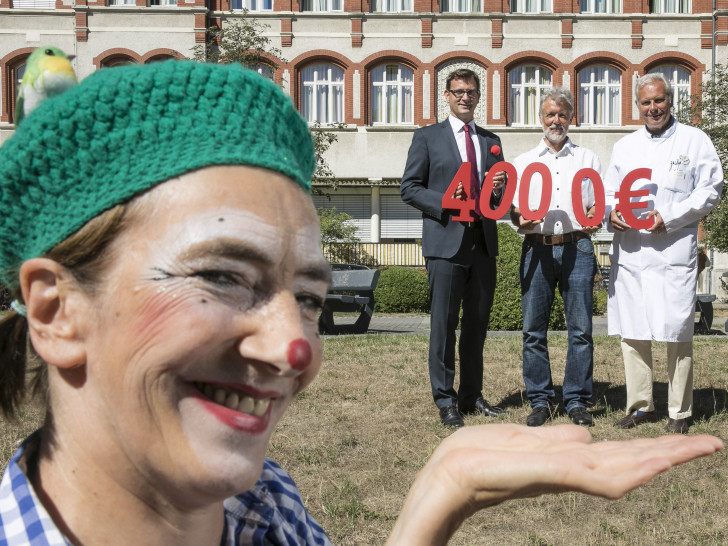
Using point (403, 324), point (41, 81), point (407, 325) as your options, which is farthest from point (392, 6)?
point (41, 81)

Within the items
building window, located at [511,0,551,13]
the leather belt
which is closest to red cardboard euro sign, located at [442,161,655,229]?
the leather belt

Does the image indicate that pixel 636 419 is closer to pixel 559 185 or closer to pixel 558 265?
pixel 558 265

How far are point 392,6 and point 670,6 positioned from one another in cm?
1016

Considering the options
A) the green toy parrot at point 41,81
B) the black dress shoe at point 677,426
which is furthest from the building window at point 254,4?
the green toy parrot at point 41,81

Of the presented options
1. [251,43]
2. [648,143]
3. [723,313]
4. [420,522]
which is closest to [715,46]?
[723,313]

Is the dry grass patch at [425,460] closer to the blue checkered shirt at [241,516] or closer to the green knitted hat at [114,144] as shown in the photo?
the blue checkered shirt at [241,516]

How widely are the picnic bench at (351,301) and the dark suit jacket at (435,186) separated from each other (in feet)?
19.6

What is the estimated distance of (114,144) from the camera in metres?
1.09

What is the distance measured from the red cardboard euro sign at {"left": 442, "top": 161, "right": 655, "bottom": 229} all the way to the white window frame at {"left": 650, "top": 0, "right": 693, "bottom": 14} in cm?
2636

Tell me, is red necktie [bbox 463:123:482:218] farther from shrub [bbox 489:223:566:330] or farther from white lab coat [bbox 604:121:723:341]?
shrub [bbox 489:223:566:330]

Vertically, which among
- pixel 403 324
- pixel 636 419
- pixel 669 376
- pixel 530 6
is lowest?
pixel 403 324

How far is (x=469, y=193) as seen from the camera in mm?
5512

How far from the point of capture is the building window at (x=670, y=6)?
2858 cm

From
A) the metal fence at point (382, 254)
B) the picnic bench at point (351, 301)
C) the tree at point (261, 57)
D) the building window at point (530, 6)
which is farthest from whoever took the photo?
the building window at point (530, 6)
